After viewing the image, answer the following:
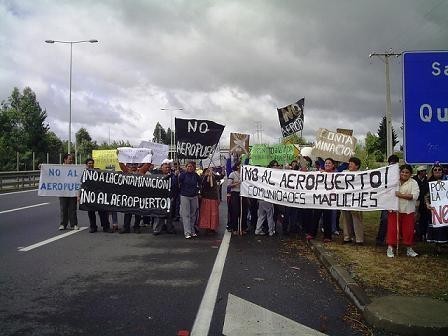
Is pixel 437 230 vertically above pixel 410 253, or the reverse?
pixel 437 230

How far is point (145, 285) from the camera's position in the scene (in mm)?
6723

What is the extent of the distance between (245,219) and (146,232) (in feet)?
8.29

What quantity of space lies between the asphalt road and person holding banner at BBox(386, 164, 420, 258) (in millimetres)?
1562

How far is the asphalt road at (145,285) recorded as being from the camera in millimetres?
5195

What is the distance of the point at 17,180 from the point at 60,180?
683 inches

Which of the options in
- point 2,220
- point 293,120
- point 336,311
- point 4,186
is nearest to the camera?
point 336,311

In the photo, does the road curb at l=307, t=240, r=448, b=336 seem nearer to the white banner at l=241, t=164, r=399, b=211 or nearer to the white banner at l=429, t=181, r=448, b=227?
the white banner at l=429, t=181, r=448, b=227

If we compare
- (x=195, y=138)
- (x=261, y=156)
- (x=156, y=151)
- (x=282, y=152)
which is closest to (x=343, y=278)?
(x=195, y=138)

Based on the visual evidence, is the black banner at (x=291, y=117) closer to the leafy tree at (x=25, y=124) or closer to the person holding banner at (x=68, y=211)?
the person holding banner at (x=68, y=211)

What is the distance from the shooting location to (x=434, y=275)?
281 inches

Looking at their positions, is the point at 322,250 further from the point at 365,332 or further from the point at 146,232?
the point at 146,232

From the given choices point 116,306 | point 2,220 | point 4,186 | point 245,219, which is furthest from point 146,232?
point 4,186

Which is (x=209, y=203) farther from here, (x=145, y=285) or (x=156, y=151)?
(x=156, y=151)

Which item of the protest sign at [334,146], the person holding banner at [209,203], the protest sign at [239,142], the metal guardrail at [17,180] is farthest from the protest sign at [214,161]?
the metal guardrail at [17,180]
